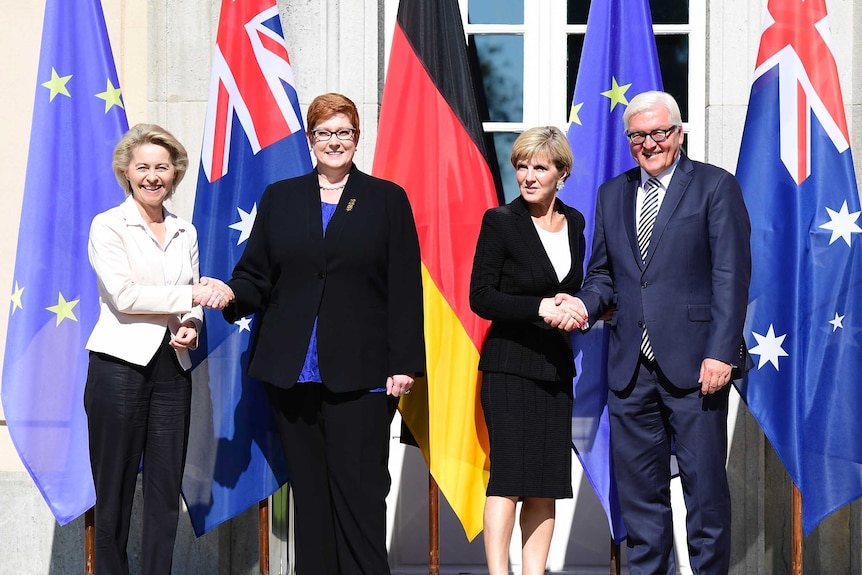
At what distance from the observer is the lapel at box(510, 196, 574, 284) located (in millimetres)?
3842

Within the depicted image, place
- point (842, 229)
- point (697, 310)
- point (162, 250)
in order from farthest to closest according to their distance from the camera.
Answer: point (842, 229), point (162, 250), point (697, 310)

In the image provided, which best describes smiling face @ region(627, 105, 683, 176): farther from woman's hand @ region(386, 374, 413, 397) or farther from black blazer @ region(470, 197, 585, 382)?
woman's hand @ region(386, 374, 413, 397)

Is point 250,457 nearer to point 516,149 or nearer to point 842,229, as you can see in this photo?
point 516,149

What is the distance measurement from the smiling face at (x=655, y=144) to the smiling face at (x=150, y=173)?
168 centimetres

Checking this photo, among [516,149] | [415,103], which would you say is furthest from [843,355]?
[415,103]

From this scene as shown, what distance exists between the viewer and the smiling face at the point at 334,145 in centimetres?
377

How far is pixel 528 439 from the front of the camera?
12.6 feet

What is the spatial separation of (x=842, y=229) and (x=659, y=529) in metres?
1.46

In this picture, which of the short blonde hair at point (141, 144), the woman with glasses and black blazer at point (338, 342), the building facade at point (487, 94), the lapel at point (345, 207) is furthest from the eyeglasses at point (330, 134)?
the building facade at point (487, 94)

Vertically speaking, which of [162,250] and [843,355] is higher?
[162,250]

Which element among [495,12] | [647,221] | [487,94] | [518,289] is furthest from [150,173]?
→ [495,12]

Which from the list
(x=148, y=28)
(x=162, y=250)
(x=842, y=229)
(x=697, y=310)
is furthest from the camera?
(x=148, y=28)

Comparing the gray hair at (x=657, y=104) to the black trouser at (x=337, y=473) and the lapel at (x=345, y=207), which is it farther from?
the black trouser at (x=337, y=473)

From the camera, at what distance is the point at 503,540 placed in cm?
386
